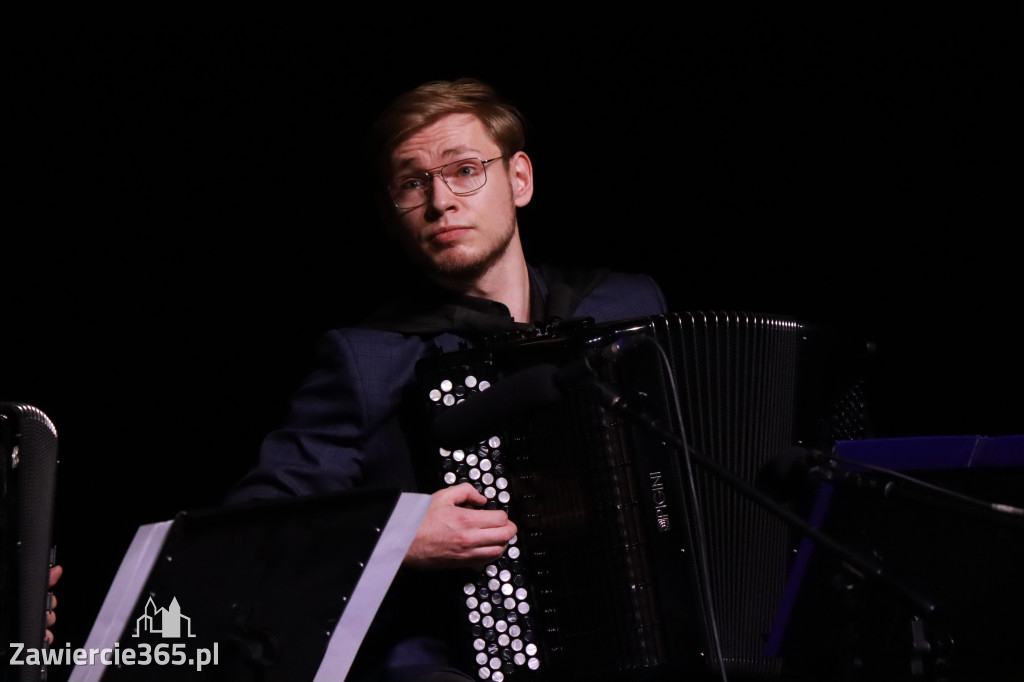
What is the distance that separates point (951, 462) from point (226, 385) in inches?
82.7

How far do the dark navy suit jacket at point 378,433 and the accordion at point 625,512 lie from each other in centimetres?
23

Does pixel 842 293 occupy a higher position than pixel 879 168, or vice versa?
pixel 879 168

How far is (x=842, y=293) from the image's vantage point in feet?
11.5

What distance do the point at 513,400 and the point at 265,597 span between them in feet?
1.64

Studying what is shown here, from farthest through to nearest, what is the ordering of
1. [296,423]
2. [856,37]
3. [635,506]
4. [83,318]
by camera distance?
[856,37], [83,318], [296,423], [635,506]

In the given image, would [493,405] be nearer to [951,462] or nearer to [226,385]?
[951,462]

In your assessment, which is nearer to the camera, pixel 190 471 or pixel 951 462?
pixel 951 462

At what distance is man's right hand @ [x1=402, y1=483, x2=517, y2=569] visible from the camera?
218 centimetres

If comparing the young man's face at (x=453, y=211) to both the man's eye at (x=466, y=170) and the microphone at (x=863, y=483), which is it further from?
the microphone at (x=863, y=483)

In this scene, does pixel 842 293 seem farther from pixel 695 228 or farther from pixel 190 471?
pixel 190 471

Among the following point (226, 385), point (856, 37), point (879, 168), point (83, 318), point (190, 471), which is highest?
point (856, 37)

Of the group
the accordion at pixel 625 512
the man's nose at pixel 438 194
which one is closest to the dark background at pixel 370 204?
the man's nose at pixel 438 194

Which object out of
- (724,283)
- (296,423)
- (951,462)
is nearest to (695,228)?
(724,283)

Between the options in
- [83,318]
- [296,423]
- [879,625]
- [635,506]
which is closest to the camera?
[879,625]
